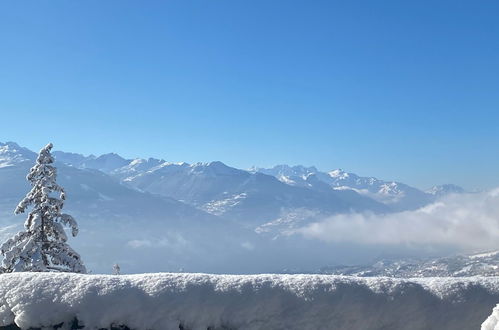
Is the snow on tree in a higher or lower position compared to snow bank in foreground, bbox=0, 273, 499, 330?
higher

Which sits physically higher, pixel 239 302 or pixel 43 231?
pixel 43 231

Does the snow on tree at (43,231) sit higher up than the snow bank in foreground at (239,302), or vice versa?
the snow on tree at (43,231)

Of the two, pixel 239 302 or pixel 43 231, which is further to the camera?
pixel 43 231

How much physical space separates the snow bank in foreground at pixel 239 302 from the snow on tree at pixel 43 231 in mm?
12431

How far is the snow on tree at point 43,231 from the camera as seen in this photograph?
20.9 m

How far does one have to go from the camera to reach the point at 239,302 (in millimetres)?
9312

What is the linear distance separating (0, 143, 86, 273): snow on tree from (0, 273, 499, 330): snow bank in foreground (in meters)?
12.4

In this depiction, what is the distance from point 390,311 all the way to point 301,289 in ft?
6.37

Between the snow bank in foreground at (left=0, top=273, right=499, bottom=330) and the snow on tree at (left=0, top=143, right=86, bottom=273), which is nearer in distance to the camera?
the snow bank in foreground at (left=0, top=273, right=499, bottom=330)

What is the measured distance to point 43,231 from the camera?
71.4ft

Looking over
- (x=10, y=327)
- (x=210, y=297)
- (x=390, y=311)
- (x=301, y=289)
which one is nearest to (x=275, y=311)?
(x=301, y=289)

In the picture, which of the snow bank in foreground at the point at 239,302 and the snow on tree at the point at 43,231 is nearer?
the snow bank in foreground at the point at 239,302

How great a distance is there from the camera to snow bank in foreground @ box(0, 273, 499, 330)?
902cm

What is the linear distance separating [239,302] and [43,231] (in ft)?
51.7
